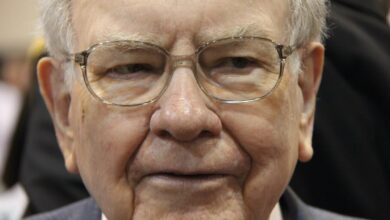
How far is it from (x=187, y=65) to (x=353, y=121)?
2.33ft

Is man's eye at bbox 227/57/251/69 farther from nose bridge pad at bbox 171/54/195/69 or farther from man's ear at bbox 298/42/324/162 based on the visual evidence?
man's ear at bbox 298/42/324/162

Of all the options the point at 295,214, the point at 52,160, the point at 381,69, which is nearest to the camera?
the point at 295,214

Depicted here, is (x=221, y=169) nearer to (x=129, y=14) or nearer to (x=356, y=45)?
(x=129, y=14)

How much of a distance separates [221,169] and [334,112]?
65cm

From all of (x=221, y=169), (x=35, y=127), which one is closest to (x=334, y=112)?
(x=221, y=169)

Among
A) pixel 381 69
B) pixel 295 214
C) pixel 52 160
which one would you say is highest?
pixel 381 69

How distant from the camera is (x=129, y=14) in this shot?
1342 mm

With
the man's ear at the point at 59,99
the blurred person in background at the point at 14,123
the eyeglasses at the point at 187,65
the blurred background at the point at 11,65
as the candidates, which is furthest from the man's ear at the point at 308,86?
the blurred background at the point at 11,65

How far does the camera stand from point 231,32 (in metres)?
1.34

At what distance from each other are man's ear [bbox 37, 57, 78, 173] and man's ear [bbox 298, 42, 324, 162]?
514mm

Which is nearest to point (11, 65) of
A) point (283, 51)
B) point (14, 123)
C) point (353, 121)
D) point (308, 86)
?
point (14, 123)

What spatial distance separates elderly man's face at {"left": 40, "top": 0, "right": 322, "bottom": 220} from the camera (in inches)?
51.4

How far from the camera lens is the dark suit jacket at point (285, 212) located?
1.68 m

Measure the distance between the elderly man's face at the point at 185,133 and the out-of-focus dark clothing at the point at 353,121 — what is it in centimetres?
47
